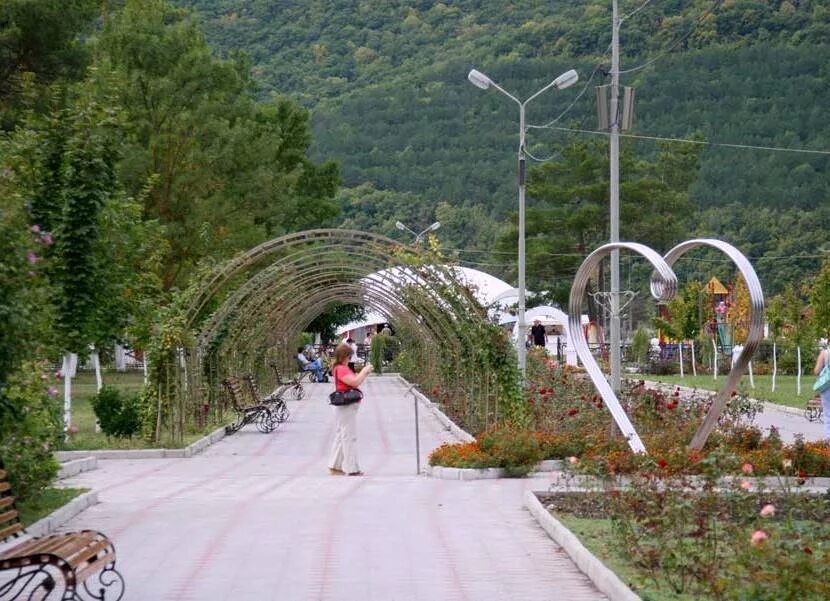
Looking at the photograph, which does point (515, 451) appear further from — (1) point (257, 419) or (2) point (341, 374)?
(1) point (257, 419)

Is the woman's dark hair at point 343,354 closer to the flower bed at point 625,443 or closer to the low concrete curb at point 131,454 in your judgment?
the flower bed at point 625,443

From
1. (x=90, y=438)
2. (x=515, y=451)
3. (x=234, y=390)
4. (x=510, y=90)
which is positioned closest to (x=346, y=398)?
(x=515, y=451)

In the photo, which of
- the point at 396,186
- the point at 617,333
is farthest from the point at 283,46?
the point at 617,333

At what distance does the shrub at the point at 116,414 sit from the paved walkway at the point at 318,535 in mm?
1753

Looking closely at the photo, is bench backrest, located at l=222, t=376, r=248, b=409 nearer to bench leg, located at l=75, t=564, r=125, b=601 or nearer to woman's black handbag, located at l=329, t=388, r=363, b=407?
woman's black handbag, located at l=329, t=388, r=363, b=407

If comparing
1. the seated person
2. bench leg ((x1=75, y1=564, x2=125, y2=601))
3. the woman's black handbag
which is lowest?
bench leg ((x1=75, y1=564, x2=125, y2=601))

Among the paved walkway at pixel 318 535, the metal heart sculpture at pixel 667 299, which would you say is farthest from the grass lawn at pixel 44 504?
the metal heart sculpture at pixel 667 299

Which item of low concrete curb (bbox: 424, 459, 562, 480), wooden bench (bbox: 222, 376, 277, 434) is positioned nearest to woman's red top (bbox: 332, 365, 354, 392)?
low concrete curb (bbox: 424, 459, 562, 480)

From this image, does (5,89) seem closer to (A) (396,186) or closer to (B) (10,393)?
(B) (10,393)

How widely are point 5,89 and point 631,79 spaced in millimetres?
59963

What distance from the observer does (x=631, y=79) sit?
8612cm

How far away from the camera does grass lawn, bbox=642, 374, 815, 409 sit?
110ft

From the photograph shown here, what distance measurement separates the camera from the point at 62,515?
39.5 ft

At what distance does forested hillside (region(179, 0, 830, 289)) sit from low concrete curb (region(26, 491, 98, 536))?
2397 inches
